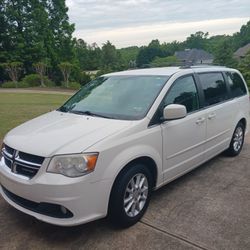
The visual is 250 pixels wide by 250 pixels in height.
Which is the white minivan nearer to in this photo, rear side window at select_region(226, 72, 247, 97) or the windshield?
the windshield

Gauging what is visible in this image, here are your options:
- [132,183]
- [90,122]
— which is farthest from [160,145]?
[90,122]

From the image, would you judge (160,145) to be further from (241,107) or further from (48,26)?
(48,26)

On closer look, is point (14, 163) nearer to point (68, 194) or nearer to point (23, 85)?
point (68, 194)

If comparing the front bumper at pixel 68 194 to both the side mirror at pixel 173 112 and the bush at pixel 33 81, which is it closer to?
the side mirror at pixel 173 112

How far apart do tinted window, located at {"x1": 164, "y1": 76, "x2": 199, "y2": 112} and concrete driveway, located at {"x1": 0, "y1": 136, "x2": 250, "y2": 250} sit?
3.86ft

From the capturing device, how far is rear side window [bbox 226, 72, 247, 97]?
223 inches

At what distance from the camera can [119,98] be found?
414 centimetres

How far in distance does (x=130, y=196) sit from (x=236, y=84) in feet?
11.3

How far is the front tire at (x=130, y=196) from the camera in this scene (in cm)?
329

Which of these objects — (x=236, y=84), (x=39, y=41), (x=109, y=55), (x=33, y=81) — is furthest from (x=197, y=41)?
(x=236, y=84)

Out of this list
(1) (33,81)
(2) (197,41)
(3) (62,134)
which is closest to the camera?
(3) (62,134)

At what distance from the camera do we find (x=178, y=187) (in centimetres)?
451

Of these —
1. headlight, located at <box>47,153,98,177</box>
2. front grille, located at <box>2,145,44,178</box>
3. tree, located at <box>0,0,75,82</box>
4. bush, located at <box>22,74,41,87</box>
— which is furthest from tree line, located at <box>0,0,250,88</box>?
headlight, located at <box>47,153,98,177</box>

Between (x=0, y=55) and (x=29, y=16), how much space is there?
6.22 metres
